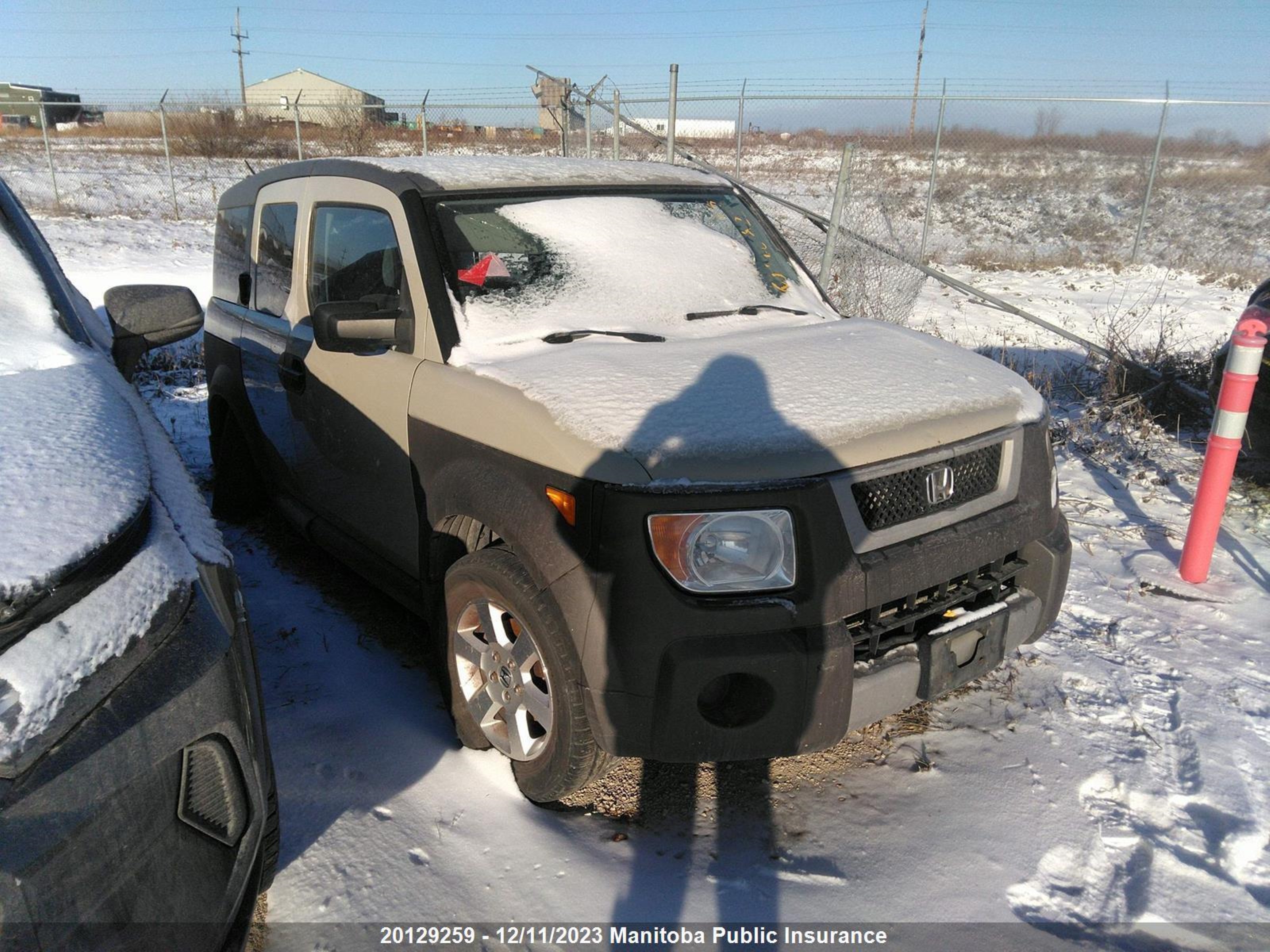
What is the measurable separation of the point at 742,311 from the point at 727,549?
1.52 metres

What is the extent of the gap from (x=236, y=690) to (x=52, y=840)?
40 centimetres

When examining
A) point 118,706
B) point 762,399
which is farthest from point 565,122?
point 118,706

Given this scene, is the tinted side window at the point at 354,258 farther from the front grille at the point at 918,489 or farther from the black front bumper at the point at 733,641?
the front grille at the point at 918,489

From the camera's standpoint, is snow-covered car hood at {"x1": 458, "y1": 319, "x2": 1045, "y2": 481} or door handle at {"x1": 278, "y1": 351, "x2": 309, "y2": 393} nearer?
snow-covered car hood at {"x1": 458, "y1": 319, "x2": 1045, "y2": 481}

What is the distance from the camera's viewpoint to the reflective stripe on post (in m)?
3.52

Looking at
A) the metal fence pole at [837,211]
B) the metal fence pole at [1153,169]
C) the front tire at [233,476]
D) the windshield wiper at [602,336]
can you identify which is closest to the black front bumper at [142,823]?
the windshield wiper at [602,336]

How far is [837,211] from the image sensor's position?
7000 millimetres

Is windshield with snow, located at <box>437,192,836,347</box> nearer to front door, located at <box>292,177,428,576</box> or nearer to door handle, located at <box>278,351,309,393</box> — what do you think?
front door, located at <box>292,177,428,576</box>

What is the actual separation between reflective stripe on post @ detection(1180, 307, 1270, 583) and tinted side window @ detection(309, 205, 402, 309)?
10.7 feet

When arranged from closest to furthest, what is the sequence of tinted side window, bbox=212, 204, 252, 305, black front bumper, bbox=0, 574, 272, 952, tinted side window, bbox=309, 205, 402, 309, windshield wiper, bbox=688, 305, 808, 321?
black front bumper, bbox=0, 574, 272, 952, tinted side window, bbox=309, 205, 402, 309, windshield wiper, bbox=688, 305, 808, 321, tinted side window, bbox=212, 204, 252, 305

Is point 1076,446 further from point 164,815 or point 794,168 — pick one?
point 794,168

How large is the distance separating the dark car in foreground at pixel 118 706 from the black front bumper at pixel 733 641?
2.53 feet

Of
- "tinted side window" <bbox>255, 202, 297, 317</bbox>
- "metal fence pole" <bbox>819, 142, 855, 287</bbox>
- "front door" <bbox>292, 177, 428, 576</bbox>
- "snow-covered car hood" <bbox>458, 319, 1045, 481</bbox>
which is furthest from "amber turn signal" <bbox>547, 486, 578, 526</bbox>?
"metal fence pole" <bbox>819, 142, 855, 287</bbox>

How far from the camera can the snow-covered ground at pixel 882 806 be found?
2.23 m
